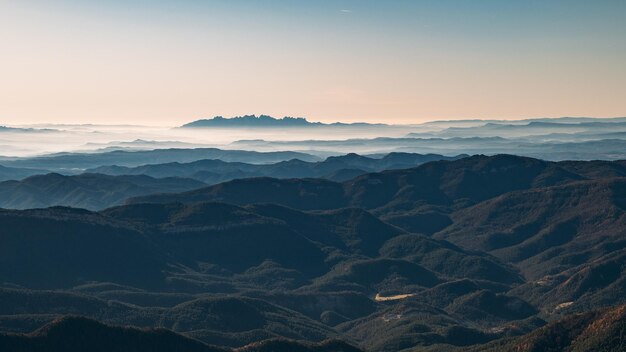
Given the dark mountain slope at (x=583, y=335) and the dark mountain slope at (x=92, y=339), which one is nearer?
the dark mountain slope at (x=92, y=339)

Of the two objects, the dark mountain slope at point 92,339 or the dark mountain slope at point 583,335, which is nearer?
the dark mountain slope at point 92,339

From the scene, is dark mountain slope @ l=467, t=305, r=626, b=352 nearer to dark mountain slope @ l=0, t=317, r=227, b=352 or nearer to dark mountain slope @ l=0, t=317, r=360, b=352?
dark mountain slope @ l=0, t=317, r=360, b=352

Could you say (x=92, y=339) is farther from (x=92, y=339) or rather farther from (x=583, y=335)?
(x=583, y=335)

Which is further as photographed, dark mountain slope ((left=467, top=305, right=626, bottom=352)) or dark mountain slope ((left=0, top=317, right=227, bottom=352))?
dark mountain slope ((left=467, top=305, right=626, bottom=352))

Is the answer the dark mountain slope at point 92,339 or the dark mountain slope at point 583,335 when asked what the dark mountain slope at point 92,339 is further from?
the dark mountain slope at point 583,335

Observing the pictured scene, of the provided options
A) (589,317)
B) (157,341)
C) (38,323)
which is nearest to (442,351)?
(589,317)

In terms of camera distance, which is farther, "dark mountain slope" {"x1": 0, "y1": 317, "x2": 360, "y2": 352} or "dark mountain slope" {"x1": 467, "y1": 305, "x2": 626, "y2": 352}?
"dark mountain slope" {"x1": 467, "y1": 305, "x2": 626, "y2": 352}

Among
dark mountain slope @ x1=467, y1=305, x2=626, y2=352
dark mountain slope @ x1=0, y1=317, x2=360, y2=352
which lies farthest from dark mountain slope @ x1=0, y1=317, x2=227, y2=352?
dark mountain slope @ x1=467, y1=305, x2=626, y2=352

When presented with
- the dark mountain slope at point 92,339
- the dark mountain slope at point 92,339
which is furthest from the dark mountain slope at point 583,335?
the dark mountain slope at point 92,339

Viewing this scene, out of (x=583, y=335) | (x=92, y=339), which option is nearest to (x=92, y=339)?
(x=92, y=339)

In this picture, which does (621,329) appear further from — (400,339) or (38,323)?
(38,323)

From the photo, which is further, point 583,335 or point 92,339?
point 583,335
